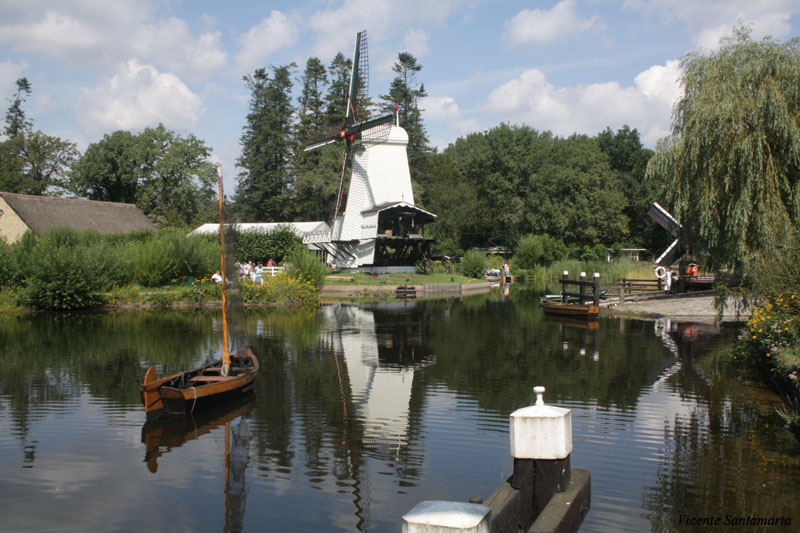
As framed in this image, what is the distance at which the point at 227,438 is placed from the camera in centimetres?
1026

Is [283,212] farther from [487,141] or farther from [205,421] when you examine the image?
[205,421]

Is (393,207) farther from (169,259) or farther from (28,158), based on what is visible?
(28,158)

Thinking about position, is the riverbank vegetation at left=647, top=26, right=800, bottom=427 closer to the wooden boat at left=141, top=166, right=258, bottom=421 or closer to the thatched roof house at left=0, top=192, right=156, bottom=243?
the wooden boat at left=141, top=166, right=258, bottom=421

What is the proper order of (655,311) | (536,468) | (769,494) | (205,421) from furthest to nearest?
(655,311) → (205,421) → (769,494) → (536,468)

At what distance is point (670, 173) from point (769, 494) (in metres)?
11.8

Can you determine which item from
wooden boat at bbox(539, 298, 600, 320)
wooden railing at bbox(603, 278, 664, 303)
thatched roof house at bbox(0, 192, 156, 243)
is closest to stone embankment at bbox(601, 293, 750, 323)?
wooden railing at bbox(603, 278, 664, 303)

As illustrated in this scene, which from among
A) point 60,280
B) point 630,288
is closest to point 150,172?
point 60,280

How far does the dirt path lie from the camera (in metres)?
24.8

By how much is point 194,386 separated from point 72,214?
38071 millimetres

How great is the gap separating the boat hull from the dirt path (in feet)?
60.2

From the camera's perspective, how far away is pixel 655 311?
2709 cm

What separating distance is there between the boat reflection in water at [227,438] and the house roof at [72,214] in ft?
108

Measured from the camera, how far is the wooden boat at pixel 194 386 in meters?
10.8

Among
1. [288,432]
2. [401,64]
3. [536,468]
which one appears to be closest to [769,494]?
[536,468]
